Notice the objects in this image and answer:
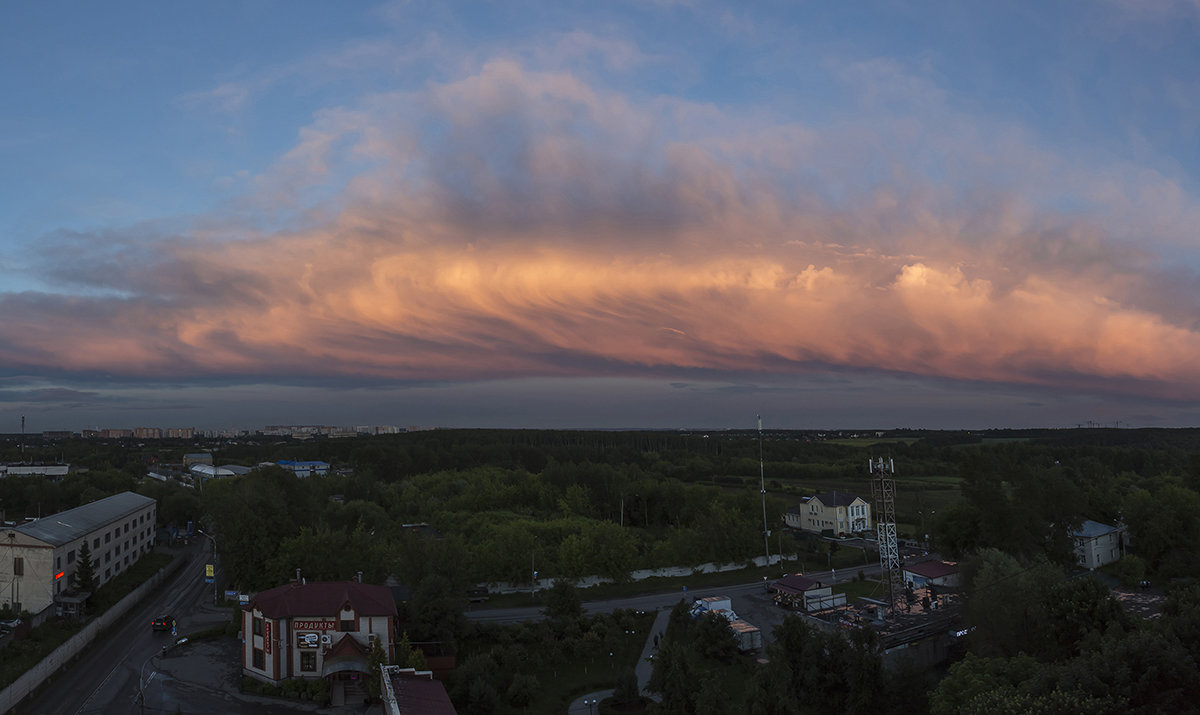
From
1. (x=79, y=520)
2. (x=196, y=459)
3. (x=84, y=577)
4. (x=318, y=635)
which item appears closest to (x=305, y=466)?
(x=196, y=459)

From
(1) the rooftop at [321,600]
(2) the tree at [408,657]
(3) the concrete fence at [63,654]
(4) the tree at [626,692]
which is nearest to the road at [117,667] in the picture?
(3) the concrete fence at [63,654]

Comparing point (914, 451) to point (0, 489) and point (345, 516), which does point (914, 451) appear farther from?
point (0, 489)

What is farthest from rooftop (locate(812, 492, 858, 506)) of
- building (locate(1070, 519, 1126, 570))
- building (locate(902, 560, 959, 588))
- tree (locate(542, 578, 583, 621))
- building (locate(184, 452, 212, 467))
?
building (locate(184, 452, 212, 467))

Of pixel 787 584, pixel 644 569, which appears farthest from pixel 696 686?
pixel 644 569

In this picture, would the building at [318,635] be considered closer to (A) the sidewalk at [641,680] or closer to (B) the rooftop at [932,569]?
(A) the sidewalk at [641,680]

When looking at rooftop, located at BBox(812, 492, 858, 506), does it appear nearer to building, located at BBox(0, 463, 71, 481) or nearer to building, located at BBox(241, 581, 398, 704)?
building, located at BBox(241, 581, 398, 704)

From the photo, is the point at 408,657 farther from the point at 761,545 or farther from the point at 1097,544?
the point at 1097,544
